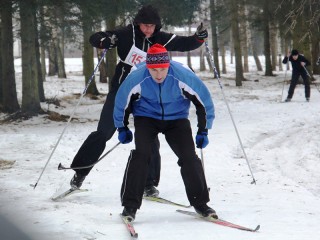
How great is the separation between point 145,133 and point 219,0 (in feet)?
87.4

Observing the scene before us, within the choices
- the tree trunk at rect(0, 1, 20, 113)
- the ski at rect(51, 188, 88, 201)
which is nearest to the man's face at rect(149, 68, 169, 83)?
the ski at rect(51, 188, 88, 201)

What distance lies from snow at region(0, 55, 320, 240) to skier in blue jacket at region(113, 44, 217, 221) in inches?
12.2

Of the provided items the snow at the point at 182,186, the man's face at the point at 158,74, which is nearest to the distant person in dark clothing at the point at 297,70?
the snow at the point at 182,186

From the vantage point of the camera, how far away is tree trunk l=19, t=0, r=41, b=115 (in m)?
13.7

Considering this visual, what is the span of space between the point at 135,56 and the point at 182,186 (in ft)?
6.87

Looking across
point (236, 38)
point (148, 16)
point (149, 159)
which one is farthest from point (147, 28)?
point (236, 38)

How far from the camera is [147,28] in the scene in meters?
5.96

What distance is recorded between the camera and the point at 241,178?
25.4 ft

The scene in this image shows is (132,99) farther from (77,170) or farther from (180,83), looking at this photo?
(77,170)

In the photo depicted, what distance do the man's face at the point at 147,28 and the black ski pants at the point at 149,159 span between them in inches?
47.6

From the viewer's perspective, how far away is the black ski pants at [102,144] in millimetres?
6098

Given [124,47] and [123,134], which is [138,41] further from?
[123,134]

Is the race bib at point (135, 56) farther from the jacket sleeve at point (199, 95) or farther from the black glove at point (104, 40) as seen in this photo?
the jacket sleeve at point (199, 95)

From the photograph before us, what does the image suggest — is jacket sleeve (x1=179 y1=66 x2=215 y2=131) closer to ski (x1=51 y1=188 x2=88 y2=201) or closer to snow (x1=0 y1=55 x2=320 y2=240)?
snow (x1=0 y1=55 x2=320 y2=240)
